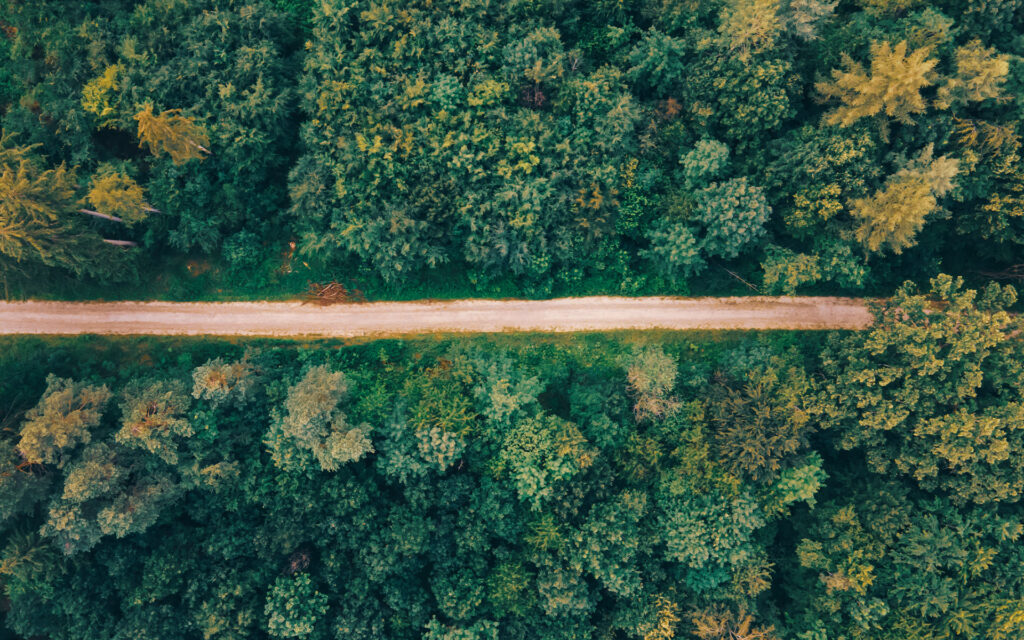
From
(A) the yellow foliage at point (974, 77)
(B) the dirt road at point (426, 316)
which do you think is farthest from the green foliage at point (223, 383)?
(A) the yellow foliage at point (974, 77)

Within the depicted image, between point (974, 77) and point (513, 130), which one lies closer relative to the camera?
point (974, 77)

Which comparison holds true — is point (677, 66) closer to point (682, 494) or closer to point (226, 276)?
point (682, 494)

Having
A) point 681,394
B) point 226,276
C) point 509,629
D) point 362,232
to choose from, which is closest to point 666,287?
point 681,394

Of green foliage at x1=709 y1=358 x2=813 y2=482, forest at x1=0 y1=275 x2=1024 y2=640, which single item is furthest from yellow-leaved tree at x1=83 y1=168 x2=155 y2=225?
green foliage at x1=709 y1=358 x2=813 y2=482

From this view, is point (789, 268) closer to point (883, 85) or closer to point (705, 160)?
point (705, 160)

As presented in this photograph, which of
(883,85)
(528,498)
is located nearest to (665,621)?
(528,498)
